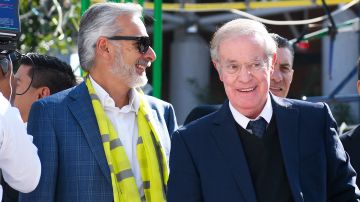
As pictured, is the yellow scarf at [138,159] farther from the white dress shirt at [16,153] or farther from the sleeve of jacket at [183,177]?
the sleeve of jacket at [183,177]

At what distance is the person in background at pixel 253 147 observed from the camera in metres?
3.39

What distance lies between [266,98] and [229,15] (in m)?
9.05

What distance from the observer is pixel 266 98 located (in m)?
3.52

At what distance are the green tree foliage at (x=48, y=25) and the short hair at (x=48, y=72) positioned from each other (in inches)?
98.2

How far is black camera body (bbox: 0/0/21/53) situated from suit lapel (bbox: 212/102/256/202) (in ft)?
3.16

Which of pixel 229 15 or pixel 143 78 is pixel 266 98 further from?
pixel 229 15

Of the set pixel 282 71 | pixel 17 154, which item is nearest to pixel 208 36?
pixel 282 71

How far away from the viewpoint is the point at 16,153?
3559mm

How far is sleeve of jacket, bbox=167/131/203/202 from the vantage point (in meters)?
3.40

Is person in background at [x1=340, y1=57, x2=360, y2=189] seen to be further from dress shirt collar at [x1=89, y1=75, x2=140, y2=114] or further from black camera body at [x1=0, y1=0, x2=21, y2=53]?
black camera body at [x1=0, y1=0, x2=21, y2=53]

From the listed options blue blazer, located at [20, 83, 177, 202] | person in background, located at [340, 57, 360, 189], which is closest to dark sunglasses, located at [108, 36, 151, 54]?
blue blazer, located at [20, 83, 177, 202]

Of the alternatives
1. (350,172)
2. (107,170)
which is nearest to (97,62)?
(107,170)

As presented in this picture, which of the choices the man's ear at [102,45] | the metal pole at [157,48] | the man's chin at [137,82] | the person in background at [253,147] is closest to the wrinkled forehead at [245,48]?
the person in background at [253,147]

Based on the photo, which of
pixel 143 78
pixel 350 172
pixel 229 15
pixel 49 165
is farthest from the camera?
pixel 229 15
